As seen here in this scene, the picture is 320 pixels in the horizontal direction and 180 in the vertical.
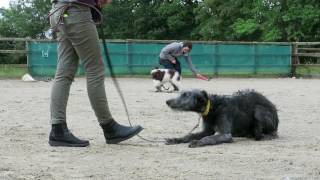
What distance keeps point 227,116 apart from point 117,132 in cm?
120

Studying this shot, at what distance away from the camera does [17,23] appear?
2466 inches

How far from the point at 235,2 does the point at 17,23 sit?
24.4 metres

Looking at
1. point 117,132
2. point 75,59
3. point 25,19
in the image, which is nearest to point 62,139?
point 117,132

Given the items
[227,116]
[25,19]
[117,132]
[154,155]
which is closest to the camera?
[154,155]

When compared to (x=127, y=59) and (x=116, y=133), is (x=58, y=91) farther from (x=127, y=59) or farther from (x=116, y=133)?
(x=127, y=59)

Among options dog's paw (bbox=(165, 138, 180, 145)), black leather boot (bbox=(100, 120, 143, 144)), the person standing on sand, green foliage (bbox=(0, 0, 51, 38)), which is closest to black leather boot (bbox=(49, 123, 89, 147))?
the person standing on sand

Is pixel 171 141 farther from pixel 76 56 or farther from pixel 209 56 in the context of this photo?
pixel 209 56

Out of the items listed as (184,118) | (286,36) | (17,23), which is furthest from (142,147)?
(17,23)

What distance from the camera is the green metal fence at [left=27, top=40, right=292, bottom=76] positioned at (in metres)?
24.8

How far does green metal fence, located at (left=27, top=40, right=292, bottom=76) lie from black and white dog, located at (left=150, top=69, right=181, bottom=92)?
24.6 feet

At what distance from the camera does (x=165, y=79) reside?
16.7 meters

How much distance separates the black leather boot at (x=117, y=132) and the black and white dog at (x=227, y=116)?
1.39 feet

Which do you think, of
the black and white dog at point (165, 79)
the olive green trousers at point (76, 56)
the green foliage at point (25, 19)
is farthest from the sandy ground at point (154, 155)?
the green foliage at point (25, 19)

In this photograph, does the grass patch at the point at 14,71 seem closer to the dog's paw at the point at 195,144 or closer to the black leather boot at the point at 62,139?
the black leather boot at the point at 62,139
